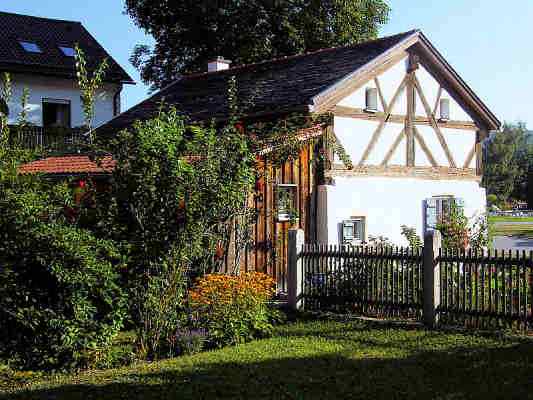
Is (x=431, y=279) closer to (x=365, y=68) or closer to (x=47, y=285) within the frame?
(x=47, y=285)

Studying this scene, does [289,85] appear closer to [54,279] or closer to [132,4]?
[54,279]

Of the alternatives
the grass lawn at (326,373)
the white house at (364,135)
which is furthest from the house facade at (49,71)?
the grass lawn at (326,373)

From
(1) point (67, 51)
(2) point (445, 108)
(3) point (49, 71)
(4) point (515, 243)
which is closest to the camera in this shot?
(2) point (445, 108)

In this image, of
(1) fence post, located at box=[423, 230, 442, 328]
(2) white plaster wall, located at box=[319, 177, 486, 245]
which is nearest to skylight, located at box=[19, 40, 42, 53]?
(2) white plaster wall, located at box=[319, 177, 486, 245]

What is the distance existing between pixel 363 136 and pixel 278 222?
3.93 m

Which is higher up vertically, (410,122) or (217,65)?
(217,65)

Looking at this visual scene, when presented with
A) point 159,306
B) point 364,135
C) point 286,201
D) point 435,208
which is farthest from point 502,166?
point 159,306

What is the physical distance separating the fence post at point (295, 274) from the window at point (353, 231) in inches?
169

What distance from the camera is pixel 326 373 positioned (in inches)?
341

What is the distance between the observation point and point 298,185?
17.2m

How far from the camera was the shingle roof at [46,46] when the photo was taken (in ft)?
96.5

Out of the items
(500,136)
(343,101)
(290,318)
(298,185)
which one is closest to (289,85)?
(343,101)

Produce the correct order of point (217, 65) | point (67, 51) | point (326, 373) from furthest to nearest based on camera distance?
point (67, 51) < point (217, 65) < point (326, 373)

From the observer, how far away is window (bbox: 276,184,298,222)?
654 inches
